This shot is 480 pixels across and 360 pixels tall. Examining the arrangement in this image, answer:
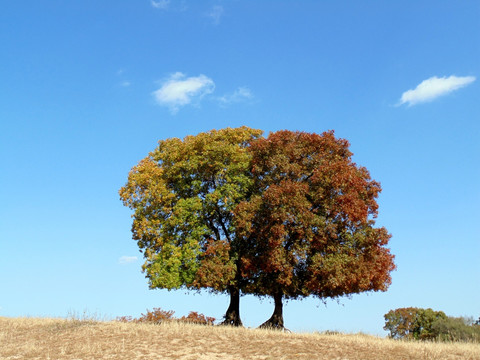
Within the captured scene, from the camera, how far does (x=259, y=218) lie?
98.1ft

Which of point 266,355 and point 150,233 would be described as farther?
point 150,233

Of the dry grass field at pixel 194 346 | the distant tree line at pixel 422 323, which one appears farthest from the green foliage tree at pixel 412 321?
the dry grass field at pixel 194 346

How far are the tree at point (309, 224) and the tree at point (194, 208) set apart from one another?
59.7 inches

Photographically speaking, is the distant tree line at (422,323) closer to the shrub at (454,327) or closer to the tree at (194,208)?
the shrub at (454,327)

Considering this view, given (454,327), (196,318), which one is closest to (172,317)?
(196,318)

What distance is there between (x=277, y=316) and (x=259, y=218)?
26.6 ft

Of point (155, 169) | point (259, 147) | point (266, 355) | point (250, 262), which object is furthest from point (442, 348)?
point (155, 169)

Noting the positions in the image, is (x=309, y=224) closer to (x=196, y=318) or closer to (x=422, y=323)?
(x=196, y=318)

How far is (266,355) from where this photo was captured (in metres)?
20.3

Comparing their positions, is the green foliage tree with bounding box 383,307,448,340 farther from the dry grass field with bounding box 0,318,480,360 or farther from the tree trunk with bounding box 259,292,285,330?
the dry grass field with bounding box 0,318,480,360

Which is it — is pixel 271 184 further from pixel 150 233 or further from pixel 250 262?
pixel 150 233

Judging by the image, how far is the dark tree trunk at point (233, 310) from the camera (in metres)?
33.8

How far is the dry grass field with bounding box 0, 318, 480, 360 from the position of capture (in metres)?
20.8

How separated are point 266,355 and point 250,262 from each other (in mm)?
10409
